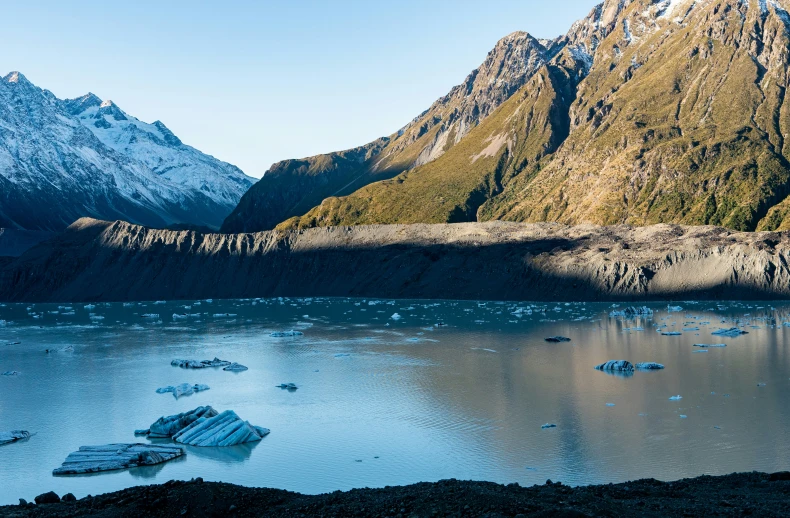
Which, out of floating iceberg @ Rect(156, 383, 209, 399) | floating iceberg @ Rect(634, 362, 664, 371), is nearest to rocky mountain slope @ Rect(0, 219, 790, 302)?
floating iceberg @ Rect(634, 362, 664, 371)

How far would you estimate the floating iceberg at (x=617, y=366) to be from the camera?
50906 millimetres

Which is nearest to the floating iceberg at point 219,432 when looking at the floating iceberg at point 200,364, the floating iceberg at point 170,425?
the floating iceberg at point 170,425

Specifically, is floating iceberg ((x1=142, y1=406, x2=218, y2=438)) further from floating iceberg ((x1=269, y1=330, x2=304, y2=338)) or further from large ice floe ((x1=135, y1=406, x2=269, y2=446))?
floating iceberg ((x1=269, y1=330, x2=304, y2=338))

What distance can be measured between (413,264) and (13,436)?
10842 cm

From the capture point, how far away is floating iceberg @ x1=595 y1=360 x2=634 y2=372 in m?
50.9

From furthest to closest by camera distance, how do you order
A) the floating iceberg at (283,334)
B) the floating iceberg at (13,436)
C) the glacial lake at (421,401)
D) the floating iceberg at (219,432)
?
the floating iceberg at (283,334) < the floating iceberg at (13,436) < the floating iceberg at (219,432) < the glacial lake at (421,401)

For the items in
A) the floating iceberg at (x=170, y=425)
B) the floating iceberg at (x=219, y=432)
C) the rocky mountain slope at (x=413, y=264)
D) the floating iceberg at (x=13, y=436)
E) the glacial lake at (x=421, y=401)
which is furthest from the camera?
the rocky mountain slope at (x=413, y=264)

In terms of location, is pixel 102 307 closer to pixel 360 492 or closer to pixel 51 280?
pixel 51 280

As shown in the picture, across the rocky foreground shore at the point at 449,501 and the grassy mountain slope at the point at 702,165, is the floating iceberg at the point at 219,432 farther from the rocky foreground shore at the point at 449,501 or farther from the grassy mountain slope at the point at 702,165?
the grassy mountain slope at the point at 702,165

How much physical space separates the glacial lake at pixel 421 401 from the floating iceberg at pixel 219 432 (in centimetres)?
65

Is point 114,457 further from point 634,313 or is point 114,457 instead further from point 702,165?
Answer: point 702,165

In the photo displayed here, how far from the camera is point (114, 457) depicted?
30000 millimetres

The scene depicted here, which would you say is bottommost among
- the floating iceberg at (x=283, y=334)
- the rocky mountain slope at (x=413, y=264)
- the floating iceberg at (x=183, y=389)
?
the floating iceberg at (x=183, y=389)

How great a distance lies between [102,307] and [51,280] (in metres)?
27.6
